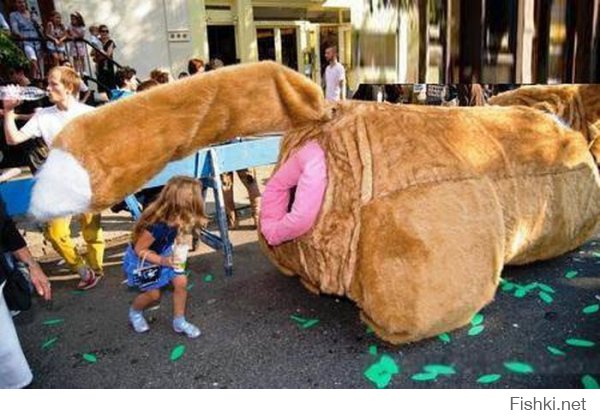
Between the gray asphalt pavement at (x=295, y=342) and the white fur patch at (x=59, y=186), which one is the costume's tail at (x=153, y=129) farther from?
the gray asphalt pavement at (x=295, y=342)

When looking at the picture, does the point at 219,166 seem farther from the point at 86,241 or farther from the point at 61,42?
the point at 61,42

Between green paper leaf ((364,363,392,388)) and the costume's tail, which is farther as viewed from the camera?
green paper leaf ((364,363,392,388))

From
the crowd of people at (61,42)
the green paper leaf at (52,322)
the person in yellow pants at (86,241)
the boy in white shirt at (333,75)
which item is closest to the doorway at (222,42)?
the crowd of people at (61,42)

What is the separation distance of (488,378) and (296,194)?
1.37m

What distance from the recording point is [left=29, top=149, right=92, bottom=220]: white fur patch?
209cm

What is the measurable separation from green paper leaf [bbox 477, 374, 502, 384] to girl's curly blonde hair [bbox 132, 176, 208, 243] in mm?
1840

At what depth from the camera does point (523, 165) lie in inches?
130

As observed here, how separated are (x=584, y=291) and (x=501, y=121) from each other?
1.31m

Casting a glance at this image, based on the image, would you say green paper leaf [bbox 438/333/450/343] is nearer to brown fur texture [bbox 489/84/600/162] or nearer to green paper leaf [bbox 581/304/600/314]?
green paper leaf [bbox 581/304/600/314]

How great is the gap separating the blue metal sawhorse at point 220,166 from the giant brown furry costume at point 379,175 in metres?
1.01

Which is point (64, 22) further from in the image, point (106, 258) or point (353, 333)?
point (353, 333)

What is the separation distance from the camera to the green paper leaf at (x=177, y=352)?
309cm

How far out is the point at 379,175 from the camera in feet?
9.09

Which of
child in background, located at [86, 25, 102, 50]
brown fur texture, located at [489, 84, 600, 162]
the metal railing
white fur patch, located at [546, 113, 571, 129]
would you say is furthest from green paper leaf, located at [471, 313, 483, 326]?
child in background, located at [86, 25, 102, 50]
